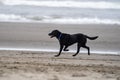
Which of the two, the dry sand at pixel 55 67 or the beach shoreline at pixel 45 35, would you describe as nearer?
the dry sand at pixel 55 67

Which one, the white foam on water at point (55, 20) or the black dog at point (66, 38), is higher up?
the white foam on water at point (55, 20)

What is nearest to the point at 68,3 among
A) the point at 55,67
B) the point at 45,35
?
the point at 45,35

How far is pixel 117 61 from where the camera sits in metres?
12.6

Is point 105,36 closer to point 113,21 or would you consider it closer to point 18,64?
point 113,21

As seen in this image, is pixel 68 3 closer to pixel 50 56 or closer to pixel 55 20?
pixel 55 20

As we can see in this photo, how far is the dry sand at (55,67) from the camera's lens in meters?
8.93

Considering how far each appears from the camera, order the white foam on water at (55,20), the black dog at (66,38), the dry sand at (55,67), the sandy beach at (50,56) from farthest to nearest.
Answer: the white foam on water at (55,20) < the black dog at (66,38) < the sandy beach at (50,56) < the dry sand at (55,67)

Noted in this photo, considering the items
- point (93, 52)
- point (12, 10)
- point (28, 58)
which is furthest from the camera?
point (12, 10)

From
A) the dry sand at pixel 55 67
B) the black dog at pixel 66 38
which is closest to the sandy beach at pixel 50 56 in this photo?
the dry sand at pixel 55 67

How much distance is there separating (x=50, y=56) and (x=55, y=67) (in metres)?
2.92

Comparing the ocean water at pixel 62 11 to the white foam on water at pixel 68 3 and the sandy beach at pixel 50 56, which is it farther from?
the sandy beach at pixel 50 56

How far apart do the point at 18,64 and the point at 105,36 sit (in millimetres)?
8650

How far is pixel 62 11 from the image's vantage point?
96.0 feet

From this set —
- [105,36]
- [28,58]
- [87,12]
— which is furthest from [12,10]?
[28,58]
